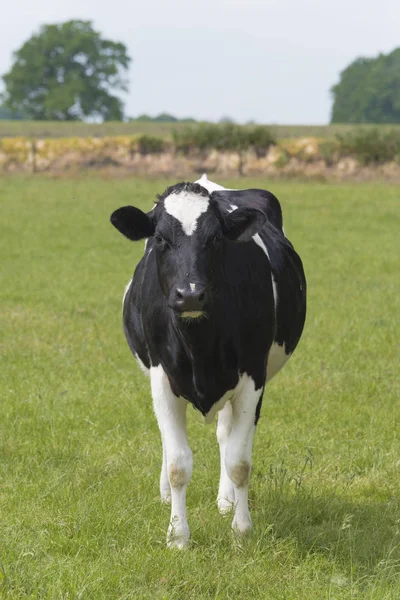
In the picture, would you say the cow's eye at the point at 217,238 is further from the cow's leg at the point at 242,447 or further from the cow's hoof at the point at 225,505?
the cow's hoof at the point at 225,505

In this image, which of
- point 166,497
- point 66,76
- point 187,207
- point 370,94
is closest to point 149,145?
point 166,497

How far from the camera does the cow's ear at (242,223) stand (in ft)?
15.8

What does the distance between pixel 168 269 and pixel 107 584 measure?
1.47m

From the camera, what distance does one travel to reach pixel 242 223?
4855 mm

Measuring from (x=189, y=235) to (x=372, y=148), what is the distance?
116 ft

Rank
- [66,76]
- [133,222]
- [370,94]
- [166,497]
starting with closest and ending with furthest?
1. [133,222]
2. [166,497]
3. [66,76]
4. [370,94]

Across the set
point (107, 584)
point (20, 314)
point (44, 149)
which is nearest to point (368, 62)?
point (44, 149)

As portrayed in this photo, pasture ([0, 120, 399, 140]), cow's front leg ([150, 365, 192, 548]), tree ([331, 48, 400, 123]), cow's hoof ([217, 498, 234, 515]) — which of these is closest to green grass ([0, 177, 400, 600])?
cow's hoof ([217, 498, 234, 515])

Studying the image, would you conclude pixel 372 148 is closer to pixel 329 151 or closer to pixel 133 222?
pixel 329 151

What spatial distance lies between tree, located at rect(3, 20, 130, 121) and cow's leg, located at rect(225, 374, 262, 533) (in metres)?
80.8

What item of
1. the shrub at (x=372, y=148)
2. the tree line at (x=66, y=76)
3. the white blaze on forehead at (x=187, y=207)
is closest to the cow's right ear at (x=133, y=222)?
the white blaze on forehead at (x=187, y=207)

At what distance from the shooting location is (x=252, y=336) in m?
5.09

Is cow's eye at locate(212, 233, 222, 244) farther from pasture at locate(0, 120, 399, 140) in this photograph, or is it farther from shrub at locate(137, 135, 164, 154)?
pasture at locate(0, 120, 399, 140)

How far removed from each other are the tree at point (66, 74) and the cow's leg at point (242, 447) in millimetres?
80839
